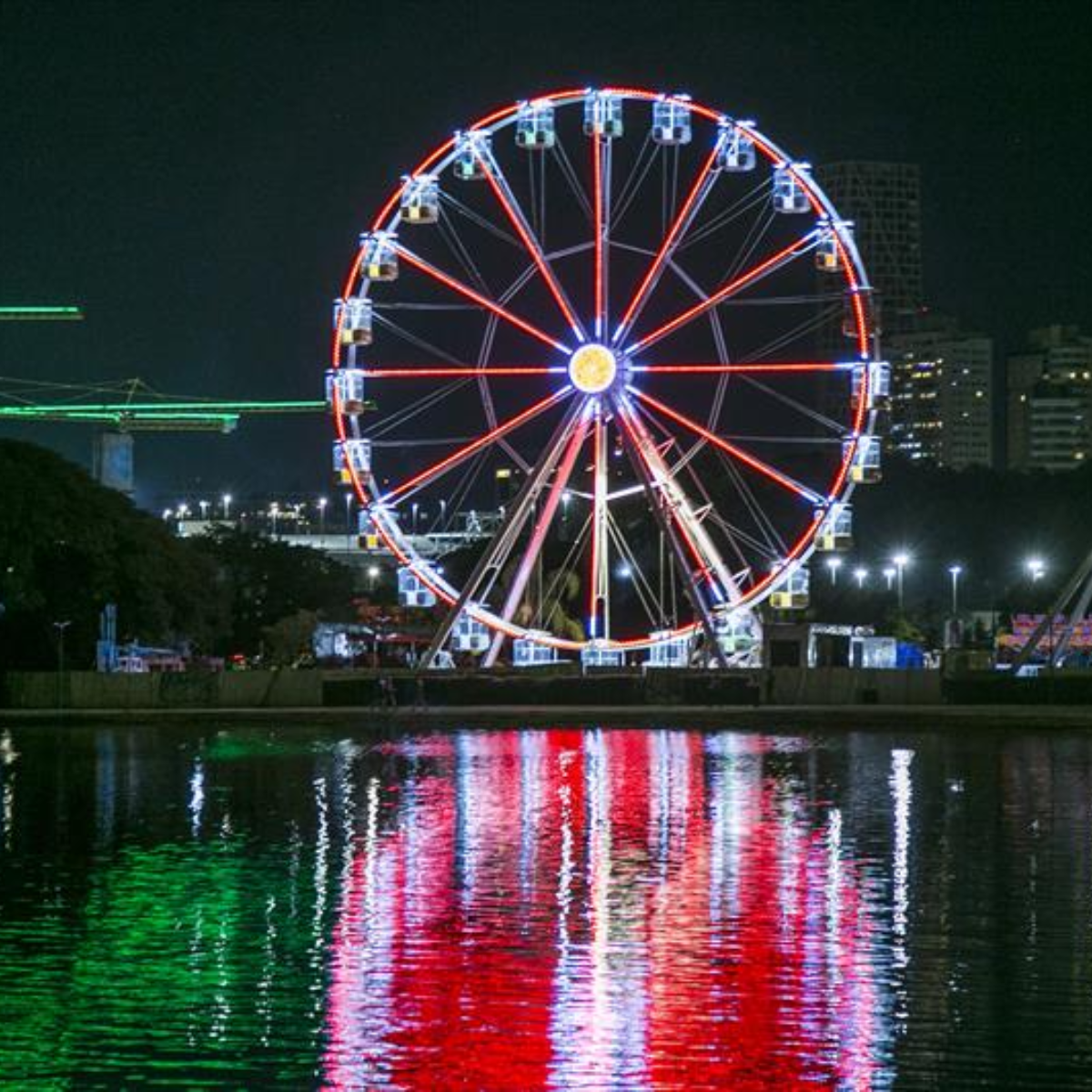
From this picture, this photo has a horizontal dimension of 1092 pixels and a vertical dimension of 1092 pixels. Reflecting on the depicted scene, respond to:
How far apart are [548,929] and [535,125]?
128 ft

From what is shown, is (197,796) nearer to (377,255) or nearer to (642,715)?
(642,715)

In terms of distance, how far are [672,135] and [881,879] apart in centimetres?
3427

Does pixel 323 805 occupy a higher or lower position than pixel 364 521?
lower

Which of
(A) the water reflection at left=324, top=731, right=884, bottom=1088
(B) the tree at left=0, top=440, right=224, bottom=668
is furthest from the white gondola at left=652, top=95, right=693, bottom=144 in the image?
(B) the tree at left=0, top=440, right=224, bottom=668

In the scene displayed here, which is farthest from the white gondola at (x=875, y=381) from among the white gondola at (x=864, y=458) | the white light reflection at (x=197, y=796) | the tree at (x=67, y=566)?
the tree at (x=67, y=566)

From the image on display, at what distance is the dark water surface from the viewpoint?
57.4 ft

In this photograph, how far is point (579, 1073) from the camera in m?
16.8

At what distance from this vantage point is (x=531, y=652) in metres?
64.1

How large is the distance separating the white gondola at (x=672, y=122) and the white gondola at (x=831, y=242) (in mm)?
4332

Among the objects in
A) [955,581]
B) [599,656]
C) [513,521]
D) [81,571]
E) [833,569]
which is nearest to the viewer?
[513,521]

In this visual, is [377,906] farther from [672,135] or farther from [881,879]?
[672,135]

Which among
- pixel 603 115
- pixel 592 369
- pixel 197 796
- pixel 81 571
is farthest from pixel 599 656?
pixel 197 796

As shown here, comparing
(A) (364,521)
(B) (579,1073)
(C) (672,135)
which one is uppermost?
(C) (672,135)

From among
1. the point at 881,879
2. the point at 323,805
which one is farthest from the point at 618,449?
the point at 881,879
